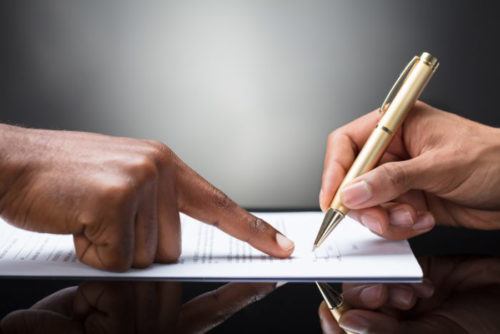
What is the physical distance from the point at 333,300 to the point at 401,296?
0.07 metres

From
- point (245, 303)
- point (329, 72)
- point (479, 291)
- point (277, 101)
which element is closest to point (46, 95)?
point (277, 101)

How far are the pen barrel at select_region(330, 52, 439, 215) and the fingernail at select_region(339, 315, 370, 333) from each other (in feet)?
0.78

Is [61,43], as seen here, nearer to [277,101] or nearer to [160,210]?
Answer: [277,101]

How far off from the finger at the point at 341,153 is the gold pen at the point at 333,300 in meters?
0.20

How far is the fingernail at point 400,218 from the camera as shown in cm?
79

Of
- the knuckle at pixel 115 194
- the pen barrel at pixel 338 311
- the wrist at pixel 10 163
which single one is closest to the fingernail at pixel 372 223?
the pen barrel at pixel 338 311

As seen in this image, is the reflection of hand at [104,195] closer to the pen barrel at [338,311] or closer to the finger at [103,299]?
the finger at [103,299]

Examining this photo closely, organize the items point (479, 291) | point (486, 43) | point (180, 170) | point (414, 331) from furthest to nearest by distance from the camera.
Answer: point (486, 43)
point (180, 170)
point (479, 291)
point (414, 331)

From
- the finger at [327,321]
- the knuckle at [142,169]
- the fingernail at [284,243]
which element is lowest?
the fingernail at [284,243]

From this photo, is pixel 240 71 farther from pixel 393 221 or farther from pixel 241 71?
pixel 393 221

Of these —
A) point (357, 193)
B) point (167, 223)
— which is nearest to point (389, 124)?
point (357, 193)

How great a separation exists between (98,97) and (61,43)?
0.13m

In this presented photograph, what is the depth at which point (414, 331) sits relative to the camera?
52 centimetres

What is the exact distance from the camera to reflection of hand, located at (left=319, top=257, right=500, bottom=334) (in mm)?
530
